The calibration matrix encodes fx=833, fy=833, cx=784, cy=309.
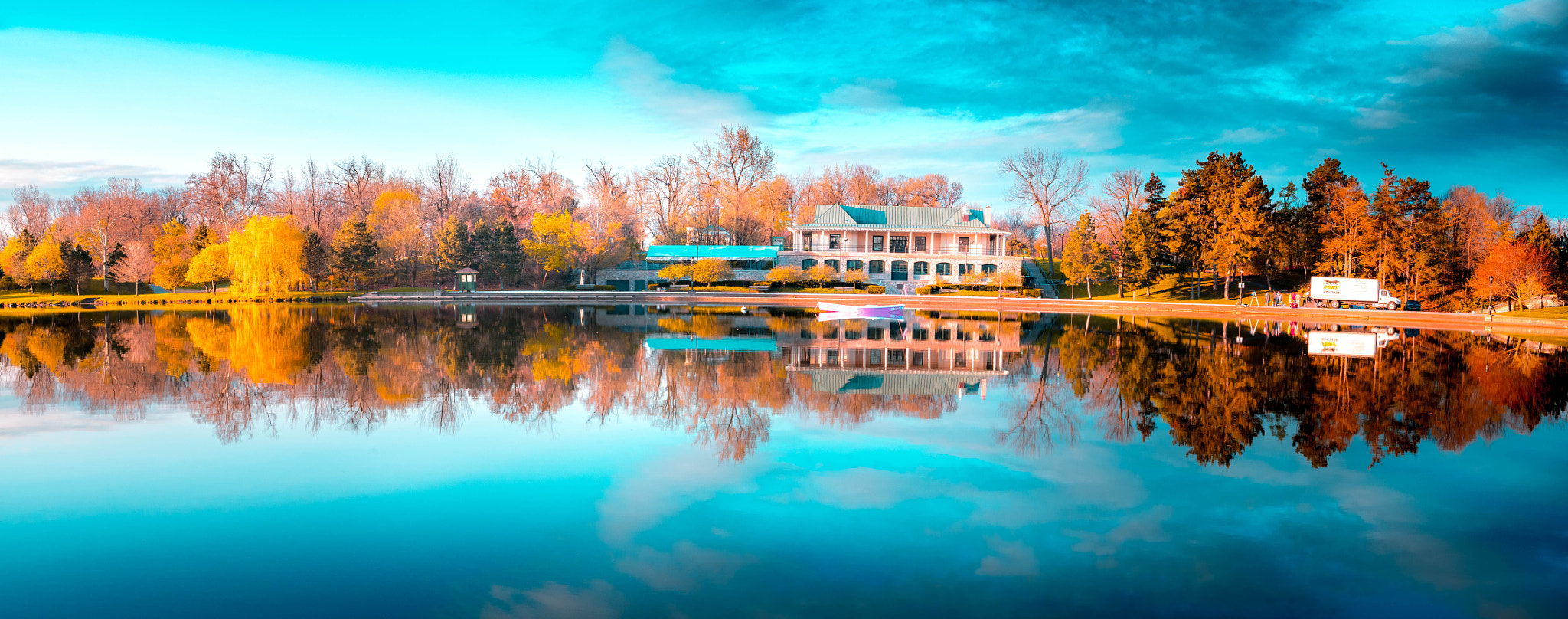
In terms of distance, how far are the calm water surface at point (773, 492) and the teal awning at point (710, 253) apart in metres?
53.3

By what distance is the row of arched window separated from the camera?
7231cm

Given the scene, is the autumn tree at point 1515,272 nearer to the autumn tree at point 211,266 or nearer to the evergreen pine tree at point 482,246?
the evergreen pine tree at point 482,246

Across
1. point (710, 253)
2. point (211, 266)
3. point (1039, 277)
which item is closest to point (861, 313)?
point (710, 253)

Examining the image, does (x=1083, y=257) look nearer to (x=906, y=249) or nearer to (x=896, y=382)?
(x=906, y=249)

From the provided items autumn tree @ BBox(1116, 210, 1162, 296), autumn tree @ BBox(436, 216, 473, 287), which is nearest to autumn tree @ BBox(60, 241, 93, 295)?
autumn tree @ BBox(436, 216, 473, 287)

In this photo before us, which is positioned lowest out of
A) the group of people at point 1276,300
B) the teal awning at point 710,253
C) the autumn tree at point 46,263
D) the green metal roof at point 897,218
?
the group of people at point 1276,300

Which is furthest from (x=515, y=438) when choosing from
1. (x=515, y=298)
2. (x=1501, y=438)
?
(x=515, y=298)

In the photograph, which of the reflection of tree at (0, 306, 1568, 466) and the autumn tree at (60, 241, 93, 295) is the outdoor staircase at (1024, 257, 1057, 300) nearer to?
the reflection of tree at (0, 306, 1568, 466)

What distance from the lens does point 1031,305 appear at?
173 ft

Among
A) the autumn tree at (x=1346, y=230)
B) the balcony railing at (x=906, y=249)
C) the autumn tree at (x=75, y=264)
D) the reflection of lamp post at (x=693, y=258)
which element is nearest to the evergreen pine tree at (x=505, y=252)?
the reflection of lamp post at (x=693, y=258)

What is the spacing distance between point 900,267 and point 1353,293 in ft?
111

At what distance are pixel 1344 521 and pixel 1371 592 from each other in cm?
190

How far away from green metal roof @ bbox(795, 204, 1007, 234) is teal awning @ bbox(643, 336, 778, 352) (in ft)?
151

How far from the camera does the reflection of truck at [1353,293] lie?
46781mm
